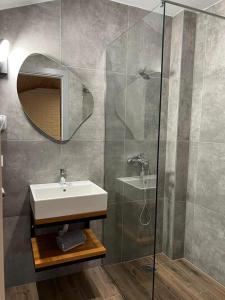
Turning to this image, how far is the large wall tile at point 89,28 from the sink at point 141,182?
44.3 inches

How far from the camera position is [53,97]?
2096 millimetres

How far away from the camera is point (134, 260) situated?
1.91 m

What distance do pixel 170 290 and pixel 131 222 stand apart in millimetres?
729

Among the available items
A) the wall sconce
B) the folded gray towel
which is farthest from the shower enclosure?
the wall sconce

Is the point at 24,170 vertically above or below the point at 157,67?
below

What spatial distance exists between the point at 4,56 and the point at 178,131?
177 cm

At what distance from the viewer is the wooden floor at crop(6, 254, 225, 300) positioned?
189 cm

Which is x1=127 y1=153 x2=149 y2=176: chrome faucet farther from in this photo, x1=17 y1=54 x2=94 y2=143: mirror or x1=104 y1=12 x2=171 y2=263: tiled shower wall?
x1=17 y1=54 x2=94 y2=143: mirror

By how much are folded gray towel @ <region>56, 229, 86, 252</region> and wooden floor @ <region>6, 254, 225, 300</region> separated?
18.3 inches

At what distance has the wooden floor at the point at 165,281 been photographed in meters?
1.79

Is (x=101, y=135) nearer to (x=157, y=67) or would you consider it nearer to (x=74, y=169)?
(x=74, y=169)

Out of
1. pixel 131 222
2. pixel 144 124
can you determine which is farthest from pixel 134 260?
pixel 144 124

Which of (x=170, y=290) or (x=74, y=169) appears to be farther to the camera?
(x=74, y=169)

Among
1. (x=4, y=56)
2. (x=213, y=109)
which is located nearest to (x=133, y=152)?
(x=213, y=109)
